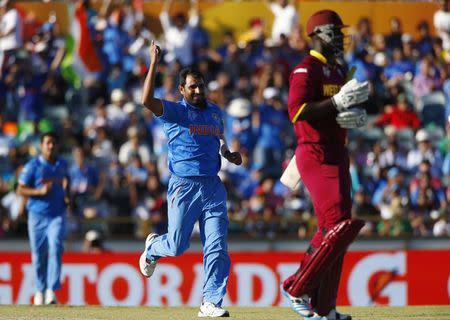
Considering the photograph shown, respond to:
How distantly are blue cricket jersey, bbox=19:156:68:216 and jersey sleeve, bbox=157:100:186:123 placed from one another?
388 cm

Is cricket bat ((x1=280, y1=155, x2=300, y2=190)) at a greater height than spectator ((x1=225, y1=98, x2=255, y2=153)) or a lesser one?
lesser

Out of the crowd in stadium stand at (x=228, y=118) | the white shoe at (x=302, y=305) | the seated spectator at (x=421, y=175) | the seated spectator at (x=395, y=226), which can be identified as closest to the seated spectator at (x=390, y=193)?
the crowd in stadium stand at (x=228, y=118)

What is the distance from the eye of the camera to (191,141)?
1127 centimetres

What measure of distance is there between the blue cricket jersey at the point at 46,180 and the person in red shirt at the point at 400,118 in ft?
27.1

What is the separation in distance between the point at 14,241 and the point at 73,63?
5029mm

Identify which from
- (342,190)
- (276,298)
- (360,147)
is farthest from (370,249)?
(342,190)

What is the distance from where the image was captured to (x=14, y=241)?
18.6 meters

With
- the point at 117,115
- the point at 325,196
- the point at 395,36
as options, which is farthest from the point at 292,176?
the point at 395,36

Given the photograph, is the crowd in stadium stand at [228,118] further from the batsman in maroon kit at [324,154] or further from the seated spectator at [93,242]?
the batsman in maroon kit at [324,154]

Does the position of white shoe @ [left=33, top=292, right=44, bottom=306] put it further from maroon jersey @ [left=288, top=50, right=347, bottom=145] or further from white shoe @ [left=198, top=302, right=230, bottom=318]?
maroon jersey @ [left=288, top=50, right=347, bottom=145]

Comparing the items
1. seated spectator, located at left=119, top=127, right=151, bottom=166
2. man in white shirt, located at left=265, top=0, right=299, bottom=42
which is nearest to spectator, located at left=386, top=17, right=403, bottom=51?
man in white shirt, located at left=265, top=0, right=299, bottom=42

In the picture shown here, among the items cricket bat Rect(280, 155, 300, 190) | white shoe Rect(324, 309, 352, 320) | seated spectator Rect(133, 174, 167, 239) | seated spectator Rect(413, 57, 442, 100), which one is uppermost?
seated spectator Rect(413, 57, 442, 100)

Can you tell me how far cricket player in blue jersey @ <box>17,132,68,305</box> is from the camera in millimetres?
14500

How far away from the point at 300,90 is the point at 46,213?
6.12 metres
